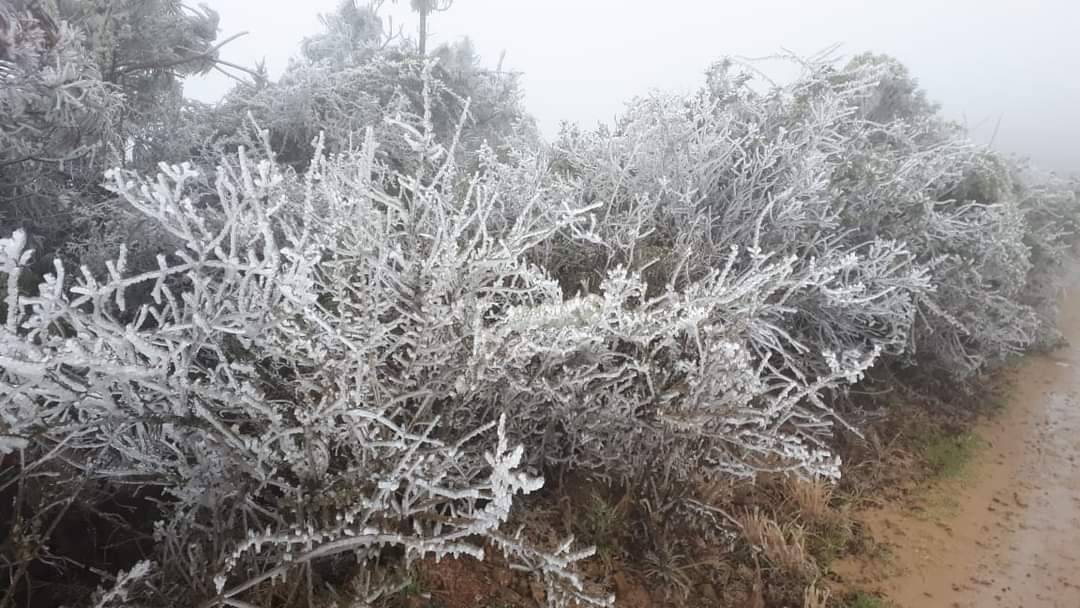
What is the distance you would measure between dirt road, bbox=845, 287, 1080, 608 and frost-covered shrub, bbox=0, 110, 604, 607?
9.65 ft

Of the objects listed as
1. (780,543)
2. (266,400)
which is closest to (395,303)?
(266,400)

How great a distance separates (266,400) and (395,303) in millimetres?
669

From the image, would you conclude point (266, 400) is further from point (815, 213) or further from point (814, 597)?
point (815, 213)

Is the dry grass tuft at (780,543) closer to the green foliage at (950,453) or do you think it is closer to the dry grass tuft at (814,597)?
the dry grass tuft at (814,597)

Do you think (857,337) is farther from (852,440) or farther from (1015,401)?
(1015,401)

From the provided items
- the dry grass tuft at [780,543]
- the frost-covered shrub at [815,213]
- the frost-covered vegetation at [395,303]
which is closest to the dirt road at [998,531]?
the dry grass tuft at [780,543]

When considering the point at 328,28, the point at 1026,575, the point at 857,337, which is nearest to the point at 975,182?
the point at 857,337

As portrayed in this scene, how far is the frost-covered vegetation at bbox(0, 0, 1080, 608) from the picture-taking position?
7.38 ft

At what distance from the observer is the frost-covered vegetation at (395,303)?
2250 mm

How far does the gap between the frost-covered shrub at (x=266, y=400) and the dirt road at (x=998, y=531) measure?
2941 mm

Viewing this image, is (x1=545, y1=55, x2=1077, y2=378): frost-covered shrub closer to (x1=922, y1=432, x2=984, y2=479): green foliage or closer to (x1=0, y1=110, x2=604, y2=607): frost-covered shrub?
(x1=922, y1=432, x2=984, y2=479): green foliage

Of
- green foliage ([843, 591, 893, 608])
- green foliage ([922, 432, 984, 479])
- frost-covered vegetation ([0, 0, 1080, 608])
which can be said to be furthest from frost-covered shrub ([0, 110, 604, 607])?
green foliage ([922, 432, 984, 479])

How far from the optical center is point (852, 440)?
533 cm

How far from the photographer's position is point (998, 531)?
14.7 feet
